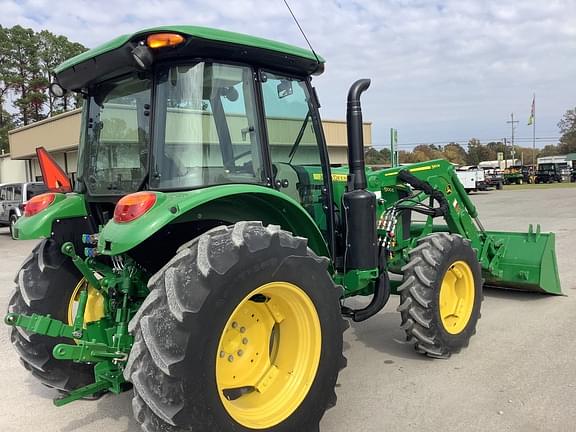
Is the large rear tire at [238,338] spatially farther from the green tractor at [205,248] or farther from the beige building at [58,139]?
the beige building at [58,139]

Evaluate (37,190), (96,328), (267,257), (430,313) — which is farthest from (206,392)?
(37,190)

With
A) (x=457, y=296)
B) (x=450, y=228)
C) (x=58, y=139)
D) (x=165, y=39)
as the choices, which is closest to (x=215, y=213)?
(x=165, y=39)

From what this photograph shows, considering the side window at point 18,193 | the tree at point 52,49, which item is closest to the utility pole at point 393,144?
the side window at point 18,193

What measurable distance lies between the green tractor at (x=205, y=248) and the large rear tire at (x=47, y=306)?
0.4 inches

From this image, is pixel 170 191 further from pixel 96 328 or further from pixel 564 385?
pixel 564 385

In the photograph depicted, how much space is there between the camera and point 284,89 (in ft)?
12.5

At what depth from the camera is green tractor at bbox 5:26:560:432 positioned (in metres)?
2.66

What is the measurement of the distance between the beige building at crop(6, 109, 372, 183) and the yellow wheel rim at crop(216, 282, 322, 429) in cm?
1710

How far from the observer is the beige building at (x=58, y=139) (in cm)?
2305

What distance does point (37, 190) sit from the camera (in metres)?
17.8

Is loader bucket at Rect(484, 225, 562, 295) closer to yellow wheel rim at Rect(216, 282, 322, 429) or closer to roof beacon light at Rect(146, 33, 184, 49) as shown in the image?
yellow wheel rim at Rect(216, 282, 322, 429)

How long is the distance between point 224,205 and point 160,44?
3.39ft

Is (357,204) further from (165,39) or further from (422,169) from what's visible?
(165,39)

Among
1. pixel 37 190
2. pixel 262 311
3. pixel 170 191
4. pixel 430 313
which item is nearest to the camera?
pixel 170 191
